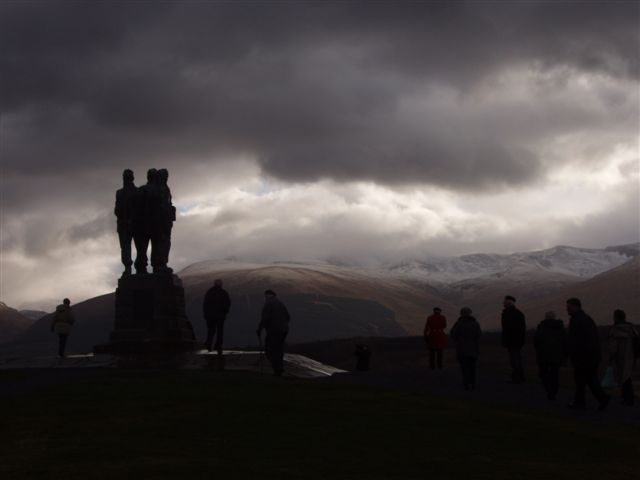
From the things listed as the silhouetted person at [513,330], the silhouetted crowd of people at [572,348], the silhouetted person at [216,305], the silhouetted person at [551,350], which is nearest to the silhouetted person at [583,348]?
the silhouetted crowd of people at [572,348]

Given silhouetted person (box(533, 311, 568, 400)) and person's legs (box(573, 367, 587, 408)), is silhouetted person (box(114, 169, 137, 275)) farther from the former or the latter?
person's legs (box(573, 367, 587, 408))

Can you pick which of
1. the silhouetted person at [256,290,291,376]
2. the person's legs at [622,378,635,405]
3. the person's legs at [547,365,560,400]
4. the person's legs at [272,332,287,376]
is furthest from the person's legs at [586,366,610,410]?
the person's legs at [272,332,287,376]

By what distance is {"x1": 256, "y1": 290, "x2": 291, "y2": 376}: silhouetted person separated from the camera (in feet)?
77.8

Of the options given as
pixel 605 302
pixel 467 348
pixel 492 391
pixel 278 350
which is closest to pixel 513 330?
pixel 467 348

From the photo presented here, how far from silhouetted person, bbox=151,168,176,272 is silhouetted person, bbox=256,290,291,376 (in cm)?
1031

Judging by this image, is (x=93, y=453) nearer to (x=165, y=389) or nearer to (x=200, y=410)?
(x=200, y=410)

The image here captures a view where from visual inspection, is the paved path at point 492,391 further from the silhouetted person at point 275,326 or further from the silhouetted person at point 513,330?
the silhouetted person at point 275,326

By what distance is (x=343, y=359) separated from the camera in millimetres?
79312

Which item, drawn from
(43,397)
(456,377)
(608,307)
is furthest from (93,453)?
(608,307)

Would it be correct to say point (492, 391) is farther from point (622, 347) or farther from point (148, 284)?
point (148, 284)

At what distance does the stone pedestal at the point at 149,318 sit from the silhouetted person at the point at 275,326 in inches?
318

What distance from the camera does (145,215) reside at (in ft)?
113

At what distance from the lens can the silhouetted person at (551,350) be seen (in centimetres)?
2230

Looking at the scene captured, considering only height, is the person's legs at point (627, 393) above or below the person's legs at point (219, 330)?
below
